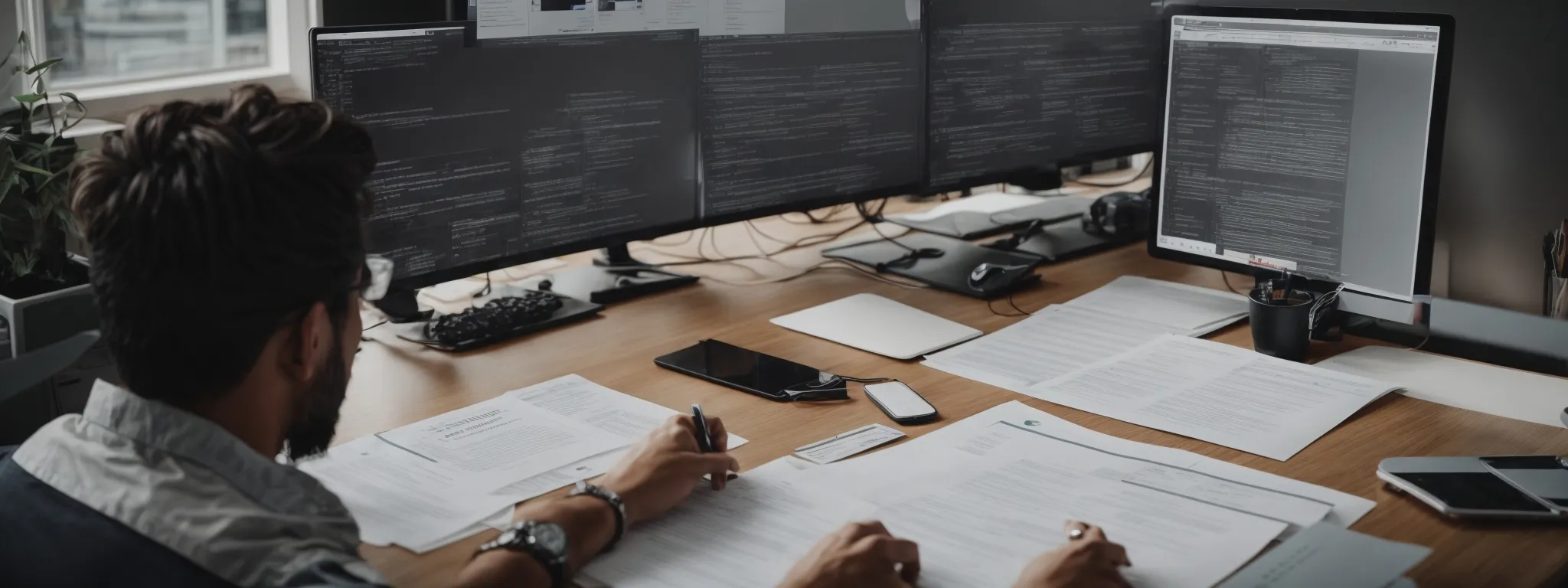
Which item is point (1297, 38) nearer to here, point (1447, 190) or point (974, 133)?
point (1447, 190)

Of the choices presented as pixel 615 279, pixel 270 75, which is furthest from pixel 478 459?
pixel 270 75

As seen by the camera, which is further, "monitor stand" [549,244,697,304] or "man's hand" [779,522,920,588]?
"monitor stand" [549,244,697,304]

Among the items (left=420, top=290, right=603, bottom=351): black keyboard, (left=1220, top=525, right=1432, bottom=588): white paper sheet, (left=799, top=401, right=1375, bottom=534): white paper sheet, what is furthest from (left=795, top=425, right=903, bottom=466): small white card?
(left=420, top=290, right=603, bottom=351): black keyboard

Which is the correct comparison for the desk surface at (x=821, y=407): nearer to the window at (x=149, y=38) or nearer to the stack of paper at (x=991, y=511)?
the stack of paper at (x=991, y=511)

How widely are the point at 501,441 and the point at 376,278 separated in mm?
228

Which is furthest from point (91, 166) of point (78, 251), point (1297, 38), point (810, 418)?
point (1297, 38)

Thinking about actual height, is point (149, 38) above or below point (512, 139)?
above

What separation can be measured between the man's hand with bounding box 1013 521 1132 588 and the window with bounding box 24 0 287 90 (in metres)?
1.81

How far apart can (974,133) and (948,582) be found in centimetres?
118

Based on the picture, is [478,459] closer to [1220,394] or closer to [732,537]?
[732,537]

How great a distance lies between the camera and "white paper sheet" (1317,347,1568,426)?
1476mm

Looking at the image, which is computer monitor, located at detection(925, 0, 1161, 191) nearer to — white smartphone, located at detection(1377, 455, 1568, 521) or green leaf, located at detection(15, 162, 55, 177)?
white smartphone, located at detection(1377, 455, 1568, 521)

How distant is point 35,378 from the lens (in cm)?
99

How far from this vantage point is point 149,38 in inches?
93.2
